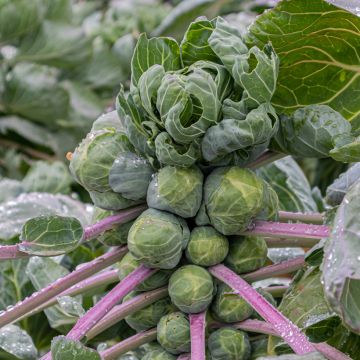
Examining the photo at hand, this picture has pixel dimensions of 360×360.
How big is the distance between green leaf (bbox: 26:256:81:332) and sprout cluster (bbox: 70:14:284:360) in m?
0.15

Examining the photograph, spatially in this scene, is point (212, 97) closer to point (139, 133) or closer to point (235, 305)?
point (139, 133)

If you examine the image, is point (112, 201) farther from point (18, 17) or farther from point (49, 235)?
point (18, 17)

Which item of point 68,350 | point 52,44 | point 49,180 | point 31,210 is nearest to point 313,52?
point 68,350

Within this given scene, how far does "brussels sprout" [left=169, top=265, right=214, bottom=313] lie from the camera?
680 millimetres

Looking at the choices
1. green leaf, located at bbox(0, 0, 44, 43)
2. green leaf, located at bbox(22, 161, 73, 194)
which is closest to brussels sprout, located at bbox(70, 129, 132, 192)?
green leaf, located at bbox(22, 161, 73, 194)

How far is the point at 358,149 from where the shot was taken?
24.6 inches

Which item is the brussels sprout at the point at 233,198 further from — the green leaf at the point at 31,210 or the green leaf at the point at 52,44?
the green leaf at the point at 52,44

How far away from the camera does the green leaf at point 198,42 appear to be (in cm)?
70

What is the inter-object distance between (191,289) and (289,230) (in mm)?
114

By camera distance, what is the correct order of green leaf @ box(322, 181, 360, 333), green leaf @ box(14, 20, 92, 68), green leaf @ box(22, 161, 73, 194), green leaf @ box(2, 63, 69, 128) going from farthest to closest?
green leaf @ box(14, 20, 92, 68) → green leaf @ box(2, 63, 69, 128) → green leaf @ box(22, 161, 73, 194) → green leaf @ box(322, 181, 360, 333)

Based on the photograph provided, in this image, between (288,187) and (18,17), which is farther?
(18,17)

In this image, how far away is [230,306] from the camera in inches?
27.8

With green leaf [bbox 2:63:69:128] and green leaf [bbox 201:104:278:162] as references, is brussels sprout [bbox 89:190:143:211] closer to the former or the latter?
green leaf [bbox 201:104:278:162]

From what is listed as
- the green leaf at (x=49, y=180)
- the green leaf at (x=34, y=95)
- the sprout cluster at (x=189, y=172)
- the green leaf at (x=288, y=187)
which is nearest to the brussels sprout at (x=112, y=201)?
the sprout cluster at (x=189, y=172)
